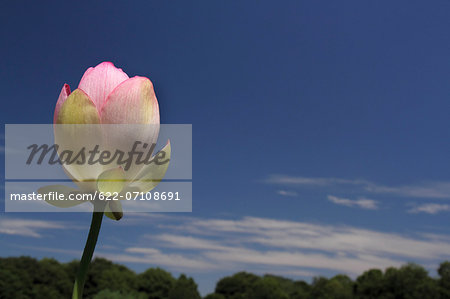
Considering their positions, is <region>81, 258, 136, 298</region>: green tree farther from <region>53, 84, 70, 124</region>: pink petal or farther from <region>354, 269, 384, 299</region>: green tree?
<region>53, 84, 70, 124</region>: pink petal

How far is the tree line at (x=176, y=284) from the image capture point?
134 ft

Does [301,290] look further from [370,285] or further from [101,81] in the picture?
[101,81]

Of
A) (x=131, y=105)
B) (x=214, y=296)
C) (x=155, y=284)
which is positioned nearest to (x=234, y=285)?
(x=214, y=296)

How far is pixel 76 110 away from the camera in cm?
94

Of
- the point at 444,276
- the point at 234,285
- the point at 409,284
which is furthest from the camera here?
the point at 234,285

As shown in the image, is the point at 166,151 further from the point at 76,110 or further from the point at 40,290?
the point at 40,290

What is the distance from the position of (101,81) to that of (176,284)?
53.9 meters

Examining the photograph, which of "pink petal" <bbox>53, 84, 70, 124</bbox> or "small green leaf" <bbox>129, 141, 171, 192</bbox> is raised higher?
"pink petal" <bbox>53, 84, 70, 124</bbox>

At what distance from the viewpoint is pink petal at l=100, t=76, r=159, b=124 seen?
92cm

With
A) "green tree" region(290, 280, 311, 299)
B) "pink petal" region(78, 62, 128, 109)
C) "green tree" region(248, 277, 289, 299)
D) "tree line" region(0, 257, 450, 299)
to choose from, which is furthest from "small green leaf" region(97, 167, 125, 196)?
"green tree" region(290, 280, 311, 299)

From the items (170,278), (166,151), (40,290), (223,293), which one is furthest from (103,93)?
(223,293)

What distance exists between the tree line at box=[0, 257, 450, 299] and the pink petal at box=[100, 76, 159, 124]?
4292 cm

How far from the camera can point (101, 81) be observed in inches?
39.1

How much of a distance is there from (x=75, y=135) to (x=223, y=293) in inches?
2336
